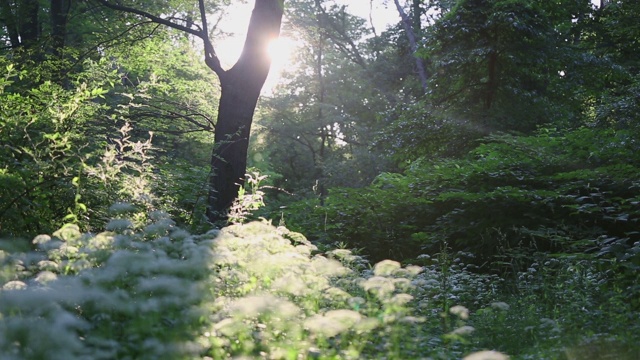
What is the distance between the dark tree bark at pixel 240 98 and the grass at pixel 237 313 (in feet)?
11.7

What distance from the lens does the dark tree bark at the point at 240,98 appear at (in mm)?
8758

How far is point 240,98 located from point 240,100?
1.1 inches

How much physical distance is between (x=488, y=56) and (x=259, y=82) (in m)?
7.24

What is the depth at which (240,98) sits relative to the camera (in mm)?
9039

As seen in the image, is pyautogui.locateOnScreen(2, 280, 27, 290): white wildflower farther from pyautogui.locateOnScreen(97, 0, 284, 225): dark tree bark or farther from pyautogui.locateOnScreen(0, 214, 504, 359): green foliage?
pyautogui.locateOnScreen(97, 0, 284, 225): dark tree bark


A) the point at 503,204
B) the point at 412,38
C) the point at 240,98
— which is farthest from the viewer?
the point at 412,38

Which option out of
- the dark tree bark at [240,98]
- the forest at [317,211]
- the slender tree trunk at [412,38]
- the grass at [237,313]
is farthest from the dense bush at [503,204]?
the slender tree trunk at [412,38]

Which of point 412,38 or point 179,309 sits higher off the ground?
point 412,38

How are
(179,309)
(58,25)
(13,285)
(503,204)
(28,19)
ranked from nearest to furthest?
(13,285), (179,309), (503,204), (58,25), (28,19)

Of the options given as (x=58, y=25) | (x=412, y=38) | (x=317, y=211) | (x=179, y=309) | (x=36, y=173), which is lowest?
(x=179, y=309)

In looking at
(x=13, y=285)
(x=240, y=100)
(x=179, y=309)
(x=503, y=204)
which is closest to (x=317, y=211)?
(x=240, y=100)

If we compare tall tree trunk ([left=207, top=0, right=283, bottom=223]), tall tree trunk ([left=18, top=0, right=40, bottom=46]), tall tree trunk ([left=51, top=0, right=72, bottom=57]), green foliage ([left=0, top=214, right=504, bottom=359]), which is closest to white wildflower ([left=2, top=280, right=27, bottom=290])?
green foliage ([left=0, top=214, right=504, bottom=359])

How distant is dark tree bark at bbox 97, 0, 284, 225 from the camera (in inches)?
345

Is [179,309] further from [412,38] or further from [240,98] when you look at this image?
[412,38]
